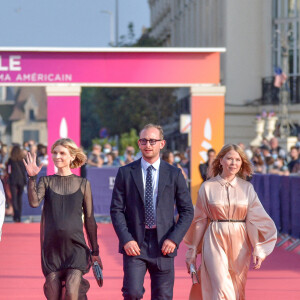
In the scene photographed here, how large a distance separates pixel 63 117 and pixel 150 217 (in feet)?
49.1

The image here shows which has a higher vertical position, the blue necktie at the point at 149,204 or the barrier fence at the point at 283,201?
the blue necktie at the point at 149,204

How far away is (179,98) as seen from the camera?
60.4 meters

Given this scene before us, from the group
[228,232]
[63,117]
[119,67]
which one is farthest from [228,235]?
[63,117]

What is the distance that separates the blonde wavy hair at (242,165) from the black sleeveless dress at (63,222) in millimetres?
1334

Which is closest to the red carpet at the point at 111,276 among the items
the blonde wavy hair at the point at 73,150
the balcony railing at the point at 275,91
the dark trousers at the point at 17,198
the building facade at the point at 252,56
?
the blonde wavy hair at the point at 73,150

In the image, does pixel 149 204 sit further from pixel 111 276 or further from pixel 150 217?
pixel 111 276

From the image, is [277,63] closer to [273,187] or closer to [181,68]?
[181,68]

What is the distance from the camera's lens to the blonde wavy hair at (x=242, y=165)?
8602mm

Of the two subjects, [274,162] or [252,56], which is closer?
[274,162]

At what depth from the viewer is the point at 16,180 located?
23438mm

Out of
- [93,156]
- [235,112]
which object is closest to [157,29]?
[235,112]

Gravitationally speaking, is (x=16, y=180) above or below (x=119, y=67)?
below

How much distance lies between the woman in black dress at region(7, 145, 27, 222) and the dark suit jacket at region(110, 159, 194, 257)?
51.4 feet

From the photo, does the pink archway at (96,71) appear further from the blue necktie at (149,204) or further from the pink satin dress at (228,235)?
the blue necktie at (149,204)
